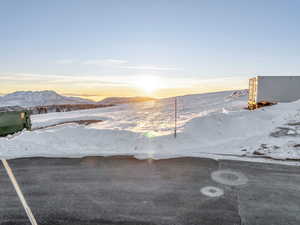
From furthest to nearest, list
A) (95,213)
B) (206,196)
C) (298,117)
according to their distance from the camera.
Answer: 1. (298,117)
2. (206,196)
3. (95,213)

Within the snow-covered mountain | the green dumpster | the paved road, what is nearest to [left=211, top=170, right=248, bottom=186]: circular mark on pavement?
the paved road

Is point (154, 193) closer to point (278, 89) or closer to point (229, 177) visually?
point (229, 177)

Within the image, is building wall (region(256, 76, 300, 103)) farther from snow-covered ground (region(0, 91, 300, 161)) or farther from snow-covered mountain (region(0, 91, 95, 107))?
snow-covered mountain (region(0, 91, 95, 107))

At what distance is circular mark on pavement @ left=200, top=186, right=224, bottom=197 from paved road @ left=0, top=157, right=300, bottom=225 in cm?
3

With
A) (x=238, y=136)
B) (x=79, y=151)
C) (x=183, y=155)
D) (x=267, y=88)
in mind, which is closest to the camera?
(x=183, y=155)

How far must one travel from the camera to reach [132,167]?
666 centimetres

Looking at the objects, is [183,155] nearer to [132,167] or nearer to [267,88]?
[132,167]

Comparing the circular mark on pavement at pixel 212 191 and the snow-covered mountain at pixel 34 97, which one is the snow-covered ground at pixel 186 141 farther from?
the snow-covered mountain at pixel 34 97

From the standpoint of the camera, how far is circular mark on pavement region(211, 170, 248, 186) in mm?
5387

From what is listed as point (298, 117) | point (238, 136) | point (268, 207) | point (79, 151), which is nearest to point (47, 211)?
point (79, 151)

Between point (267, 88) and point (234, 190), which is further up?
point (267, 88)

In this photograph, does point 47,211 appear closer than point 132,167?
Yes

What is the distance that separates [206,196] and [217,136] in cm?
645

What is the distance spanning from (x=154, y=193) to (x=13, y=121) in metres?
12.2
